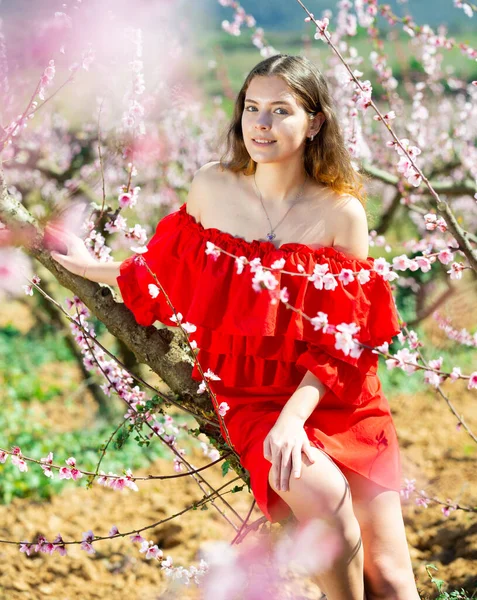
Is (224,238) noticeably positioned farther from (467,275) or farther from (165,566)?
(467,275)

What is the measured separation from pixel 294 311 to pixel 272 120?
1.57ft

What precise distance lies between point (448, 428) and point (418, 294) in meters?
1.88

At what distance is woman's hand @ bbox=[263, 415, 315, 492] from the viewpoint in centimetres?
152

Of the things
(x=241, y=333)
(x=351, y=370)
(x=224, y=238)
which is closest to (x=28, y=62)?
(x=224, y=238)

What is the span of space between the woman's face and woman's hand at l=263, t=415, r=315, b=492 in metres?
0.67

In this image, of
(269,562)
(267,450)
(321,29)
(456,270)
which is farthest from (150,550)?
(321,29)

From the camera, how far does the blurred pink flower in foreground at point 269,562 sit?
153cm

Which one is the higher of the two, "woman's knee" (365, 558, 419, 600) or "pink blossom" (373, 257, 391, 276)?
"pink blossom" (373, 257, 391, 276)

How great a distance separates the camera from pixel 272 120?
180cm

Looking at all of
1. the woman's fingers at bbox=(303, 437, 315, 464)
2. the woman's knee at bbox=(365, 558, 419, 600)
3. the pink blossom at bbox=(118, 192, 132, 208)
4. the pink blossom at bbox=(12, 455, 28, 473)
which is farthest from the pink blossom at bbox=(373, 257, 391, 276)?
the pink blossom at bbox=(12, 455, 28, 473)

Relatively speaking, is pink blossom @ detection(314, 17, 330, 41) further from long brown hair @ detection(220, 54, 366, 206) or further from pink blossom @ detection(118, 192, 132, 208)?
pink blossom @ detection(118, 192, 132, 208)

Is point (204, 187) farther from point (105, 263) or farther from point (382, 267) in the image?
point (382, 267)

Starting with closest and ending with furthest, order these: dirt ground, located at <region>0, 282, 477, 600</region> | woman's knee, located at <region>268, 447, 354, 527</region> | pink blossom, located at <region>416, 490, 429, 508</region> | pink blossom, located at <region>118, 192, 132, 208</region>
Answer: woman's knee, located at <region>268, 447, 354, 527</region>, pink blossom, located at <region>118, 192, 132, 208</region>, pink blossom, located at <region>416, 490, 429, 508</region>, dirt ground, located at <region>0, 282, 477, 600</region>

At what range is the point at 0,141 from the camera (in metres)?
1.99
